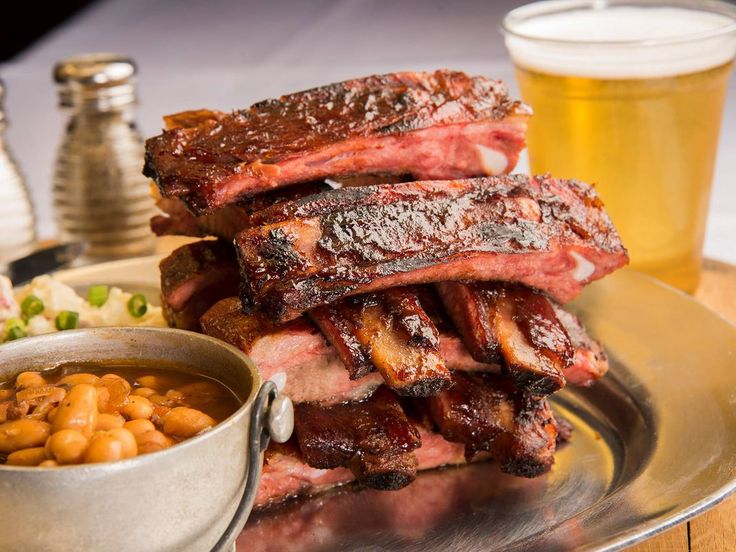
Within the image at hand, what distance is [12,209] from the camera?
152 inches

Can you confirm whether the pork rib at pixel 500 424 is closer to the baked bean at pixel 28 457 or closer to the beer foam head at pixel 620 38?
the baked bean at pixel 28 457

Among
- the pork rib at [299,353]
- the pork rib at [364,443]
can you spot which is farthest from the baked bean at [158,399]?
the pork rib at [364,443]

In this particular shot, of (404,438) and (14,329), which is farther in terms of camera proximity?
(14,329)

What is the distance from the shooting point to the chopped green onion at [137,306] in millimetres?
3023

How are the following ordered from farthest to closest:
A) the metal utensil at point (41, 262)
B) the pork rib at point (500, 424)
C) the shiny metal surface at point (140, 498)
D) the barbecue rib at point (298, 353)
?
the metal utensil at point (41, 262) < the pork rib at point (500, 424) < the barbecue rib at point (298, 353) < the shiny metal surface at point (140, 498)

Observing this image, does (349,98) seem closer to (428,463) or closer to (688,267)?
(428,463)

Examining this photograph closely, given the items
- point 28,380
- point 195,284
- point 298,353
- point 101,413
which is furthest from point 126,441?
point 195,284

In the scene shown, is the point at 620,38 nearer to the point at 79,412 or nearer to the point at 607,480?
the point at 607,480

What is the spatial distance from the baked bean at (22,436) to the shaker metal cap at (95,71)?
A: 2.31 meters

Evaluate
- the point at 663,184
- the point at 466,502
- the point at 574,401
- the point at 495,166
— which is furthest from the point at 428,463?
the point at 663,184

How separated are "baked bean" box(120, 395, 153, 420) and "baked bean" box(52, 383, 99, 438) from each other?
0.06m

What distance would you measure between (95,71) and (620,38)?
184cm

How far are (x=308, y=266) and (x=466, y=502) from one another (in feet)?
2.22

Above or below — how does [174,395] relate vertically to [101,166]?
above
